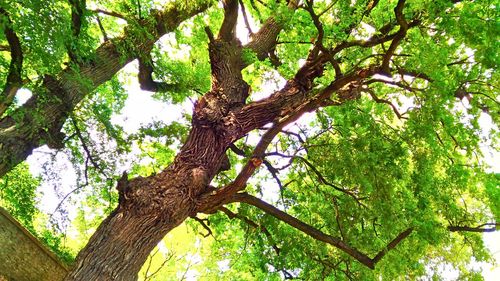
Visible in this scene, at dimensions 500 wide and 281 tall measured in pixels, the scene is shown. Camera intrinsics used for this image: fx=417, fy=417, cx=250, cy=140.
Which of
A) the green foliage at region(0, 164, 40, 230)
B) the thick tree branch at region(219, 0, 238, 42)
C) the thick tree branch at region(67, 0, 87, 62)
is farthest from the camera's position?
the green foliage at region(0, 164, 40, 230)

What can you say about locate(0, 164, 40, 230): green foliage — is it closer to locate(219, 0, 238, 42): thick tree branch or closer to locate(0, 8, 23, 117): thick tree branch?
locate(0, 8, 23, 117): thick tree branch

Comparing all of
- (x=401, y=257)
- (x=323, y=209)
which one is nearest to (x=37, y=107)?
(x=323, y=209)

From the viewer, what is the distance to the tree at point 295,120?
4121mm

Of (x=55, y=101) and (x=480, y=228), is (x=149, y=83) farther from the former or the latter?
(x=480, y=228)

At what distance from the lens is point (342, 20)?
4.97 metres

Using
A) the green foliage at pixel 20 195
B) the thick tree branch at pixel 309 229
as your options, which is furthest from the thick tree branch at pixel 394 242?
the green foliage at pixel 20 195

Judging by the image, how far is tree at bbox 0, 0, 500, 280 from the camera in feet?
13.5

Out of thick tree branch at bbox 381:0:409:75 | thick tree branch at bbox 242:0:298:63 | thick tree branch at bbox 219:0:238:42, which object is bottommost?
thick tree branch at bbox 381:0:409:75

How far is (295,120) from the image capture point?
5.05 m

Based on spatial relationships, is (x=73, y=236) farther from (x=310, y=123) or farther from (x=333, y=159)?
(x=333, y=159)

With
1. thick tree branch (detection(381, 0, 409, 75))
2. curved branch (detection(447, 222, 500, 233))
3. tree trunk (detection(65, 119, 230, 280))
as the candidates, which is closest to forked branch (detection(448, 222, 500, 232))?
curved branch (detection(447, 222, 500, 233))

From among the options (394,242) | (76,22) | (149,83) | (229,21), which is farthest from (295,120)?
(149,83)

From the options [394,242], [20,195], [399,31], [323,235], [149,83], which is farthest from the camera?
[149,83]

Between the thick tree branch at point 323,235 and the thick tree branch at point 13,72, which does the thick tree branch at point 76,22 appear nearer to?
the thick tree branch at point 13,72
